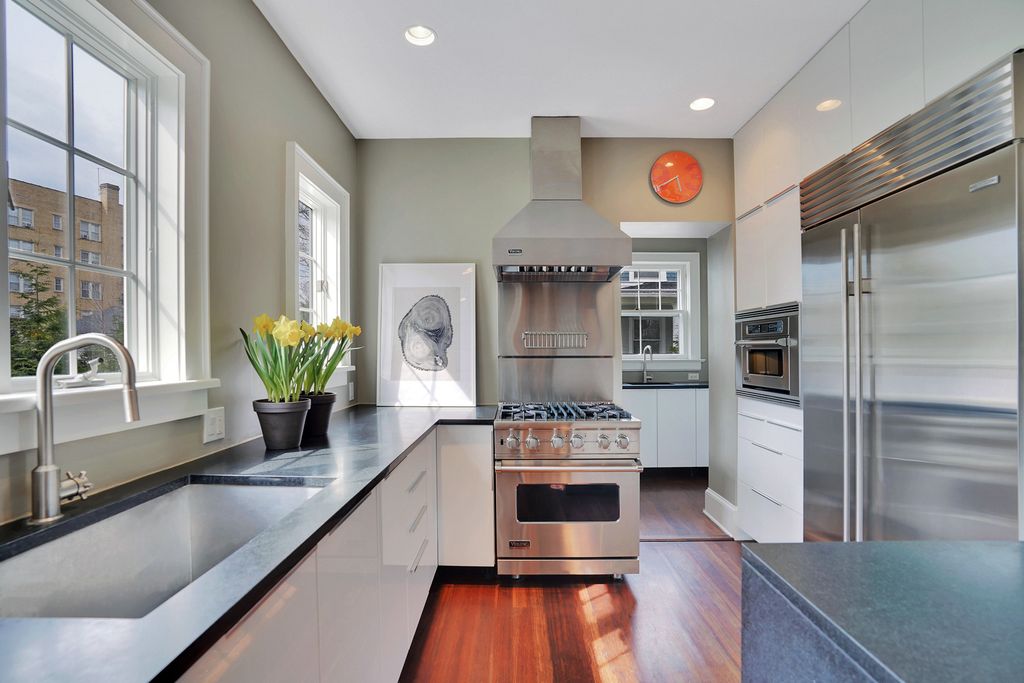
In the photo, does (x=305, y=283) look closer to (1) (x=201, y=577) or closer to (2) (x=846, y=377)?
(1) (x=201, y=577)

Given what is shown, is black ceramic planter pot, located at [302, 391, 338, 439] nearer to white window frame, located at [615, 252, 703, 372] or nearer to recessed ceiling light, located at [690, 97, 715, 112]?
recessed ceiling light, located at [690, 97, 715, 112]

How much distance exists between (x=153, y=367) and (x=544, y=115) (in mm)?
2348

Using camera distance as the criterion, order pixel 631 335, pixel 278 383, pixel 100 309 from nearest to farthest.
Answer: pixel 100 309 < pixel 278 383 < pixel 631 335

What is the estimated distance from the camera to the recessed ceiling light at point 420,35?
1.92 meters

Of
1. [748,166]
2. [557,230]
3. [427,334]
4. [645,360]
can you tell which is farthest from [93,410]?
[645,360]

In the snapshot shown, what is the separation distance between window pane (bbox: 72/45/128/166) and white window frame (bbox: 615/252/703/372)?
3853mm

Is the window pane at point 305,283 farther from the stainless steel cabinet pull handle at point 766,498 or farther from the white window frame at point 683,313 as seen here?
the white window frame at point 683,313

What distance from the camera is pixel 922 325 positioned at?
1504 mm

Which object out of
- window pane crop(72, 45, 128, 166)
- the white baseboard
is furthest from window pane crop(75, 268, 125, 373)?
the white baseboard

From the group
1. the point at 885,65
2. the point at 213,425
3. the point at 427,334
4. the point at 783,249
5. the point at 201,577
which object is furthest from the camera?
the point at 427,334

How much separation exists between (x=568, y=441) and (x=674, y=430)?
6.95 ft

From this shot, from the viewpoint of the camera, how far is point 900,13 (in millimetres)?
1631

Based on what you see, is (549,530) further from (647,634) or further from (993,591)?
(993,591)

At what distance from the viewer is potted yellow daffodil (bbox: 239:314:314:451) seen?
1538 mm
